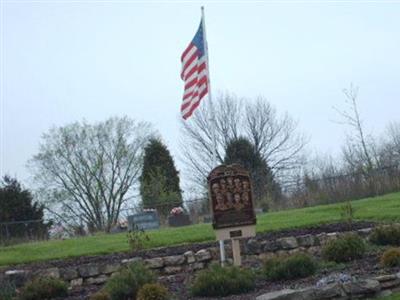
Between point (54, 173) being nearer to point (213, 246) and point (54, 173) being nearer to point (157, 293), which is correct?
point (213, 246)

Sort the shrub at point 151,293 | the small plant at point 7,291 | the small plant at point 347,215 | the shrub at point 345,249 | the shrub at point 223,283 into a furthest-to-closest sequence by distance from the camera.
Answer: the small plant at point 347,215, the shrub at point 345,249, the small plant at point 7,291, the shrub at point 223,283, the shrub at point 151,293

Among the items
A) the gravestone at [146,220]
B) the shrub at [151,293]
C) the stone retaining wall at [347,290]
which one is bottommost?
the stone retaining wall at [347,290]

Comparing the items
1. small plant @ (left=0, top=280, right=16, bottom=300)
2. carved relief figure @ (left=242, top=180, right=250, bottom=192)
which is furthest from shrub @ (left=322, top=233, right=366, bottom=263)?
small plant @ (left=0, top=280, right=16, bottom=300)

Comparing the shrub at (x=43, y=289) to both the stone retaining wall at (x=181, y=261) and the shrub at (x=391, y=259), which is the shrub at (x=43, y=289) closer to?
the stone retaining wall at (x=181, y=261)

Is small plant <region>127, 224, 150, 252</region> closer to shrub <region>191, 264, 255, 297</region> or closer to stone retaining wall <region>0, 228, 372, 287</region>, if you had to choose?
stone retaining wall <region>0, 228, 372, 287</region>

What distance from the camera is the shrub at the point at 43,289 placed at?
32.5 feet

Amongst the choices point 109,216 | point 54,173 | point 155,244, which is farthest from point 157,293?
point 54,173

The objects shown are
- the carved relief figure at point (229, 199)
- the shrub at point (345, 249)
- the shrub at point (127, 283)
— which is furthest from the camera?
the carved relief figure at point (229, 199)

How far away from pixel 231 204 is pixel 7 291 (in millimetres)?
3959

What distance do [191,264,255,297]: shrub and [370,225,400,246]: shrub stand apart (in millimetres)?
3776

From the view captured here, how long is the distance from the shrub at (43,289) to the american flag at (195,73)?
13.3ft

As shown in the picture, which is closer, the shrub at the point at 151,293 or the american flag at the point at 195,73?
the shrub at the point at 151,293

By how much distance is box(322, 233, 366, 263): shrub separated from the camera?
408 inches

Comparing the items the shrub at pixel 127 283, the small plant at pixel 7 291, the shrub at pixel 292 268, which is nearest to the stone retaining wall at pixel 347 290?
the shrub at pixel 292 268
